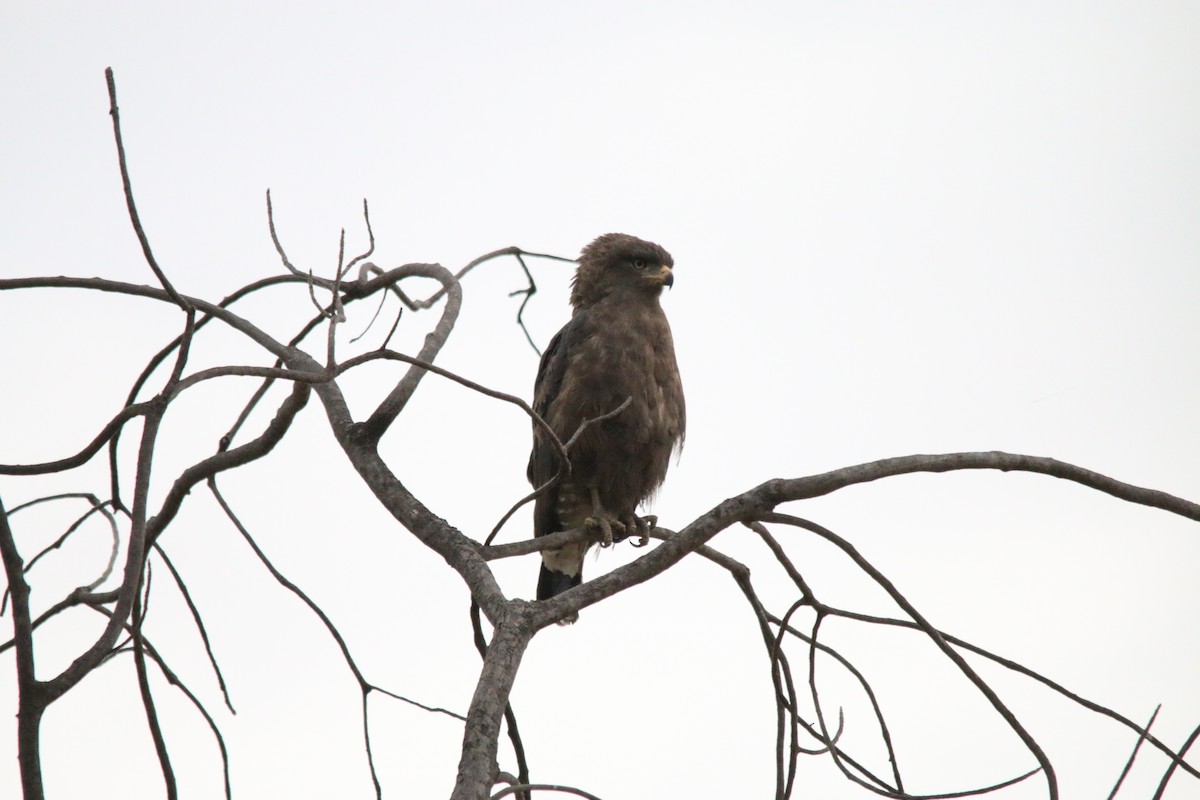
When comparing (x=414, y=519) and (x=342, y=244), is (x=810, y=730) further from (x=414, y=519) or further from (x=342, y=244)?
Answer: (x=342, y=244)

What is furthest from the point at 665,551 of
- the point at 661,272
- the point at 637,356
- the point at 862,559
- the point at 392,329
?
the point at 661,272

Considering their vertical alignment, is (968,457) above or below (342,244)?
below

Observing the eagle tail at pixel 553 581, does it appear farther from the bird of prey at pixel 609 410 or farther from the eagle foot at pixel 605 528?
the eagle foot at pixel 605 528

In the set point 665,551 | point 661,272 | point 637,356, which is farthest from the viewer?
point 661,272

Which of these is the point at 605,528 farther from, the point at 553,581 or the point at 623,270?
the point at 623,270

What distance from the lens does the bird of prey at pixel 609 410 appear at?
15.4ft

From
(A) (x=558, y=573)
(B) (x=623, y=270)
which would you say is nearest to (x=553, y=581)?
(A) (x=558, y=573)

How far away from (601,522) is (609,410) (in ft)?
1.54

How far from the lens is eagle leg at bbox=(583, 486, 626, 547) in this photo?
4660 millimetres

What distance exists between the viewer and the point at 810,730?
2736 millimetres

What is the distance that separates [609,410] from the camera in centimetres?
457

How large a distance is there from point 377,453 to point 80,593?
33.8 inches

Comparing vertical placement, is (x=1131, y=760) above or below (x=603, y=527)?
below

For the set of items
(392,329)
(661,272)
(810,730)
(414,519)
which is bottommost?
(810,730)
